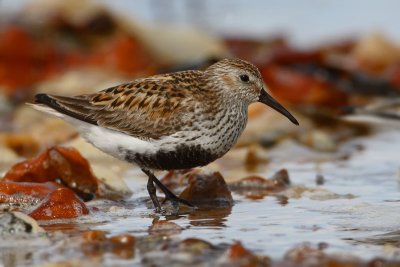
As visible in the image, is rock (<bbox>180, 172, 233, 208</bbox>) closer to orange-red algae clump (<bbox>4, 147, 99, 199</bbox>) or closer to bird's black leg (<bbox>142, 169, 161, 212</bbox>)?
bird's black leg (<bbox>142, 169, 161, 212</bbox>)

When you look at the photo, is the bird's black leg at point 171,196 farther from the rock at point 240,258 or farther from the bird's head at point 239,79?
the rock at point 240,258

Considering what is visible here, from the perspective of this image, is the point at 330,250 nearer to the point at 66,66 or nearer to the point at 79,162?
the point at 79,162

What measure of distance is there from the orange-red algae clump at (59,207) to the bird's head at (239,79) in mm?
1446

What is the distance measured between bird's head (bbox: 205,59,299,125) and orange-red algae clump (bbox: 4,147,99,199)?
1.05 meters

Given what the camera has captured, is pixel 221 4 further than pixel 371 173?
Yes

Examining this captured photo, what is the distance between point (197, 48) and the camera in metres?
12.2

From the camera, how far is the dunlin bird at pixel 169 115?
5.92 metres

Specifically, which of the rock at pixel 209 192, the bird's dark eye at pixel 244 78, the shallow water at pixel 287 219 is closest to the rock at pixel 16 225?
the shallow water at pixel 287 219

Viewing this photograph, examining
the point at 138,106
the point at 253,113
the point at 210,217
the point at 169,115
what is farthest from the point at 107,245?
the point at 253,113

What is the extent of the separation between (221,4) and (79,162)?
26.6 ft

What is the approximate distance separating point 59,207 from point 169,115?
107cm

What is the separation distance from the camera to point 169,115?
6.00 metres

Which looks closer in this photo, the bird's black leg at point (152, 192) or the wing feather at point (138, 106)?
the bird's black leg at point (152, 192)

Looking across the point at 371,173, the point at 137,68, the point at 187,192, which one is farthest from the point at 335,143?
the point at 137,68
